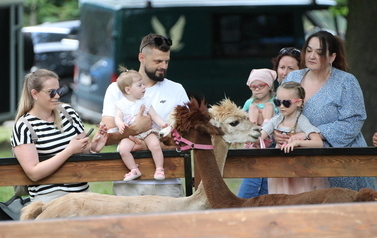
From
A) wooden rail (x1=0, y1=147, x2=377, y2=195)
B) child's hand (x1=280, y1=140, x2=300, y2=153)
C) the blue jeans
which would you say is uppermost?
child's hand (x1=280, y1=140, x2=300, y2=153)

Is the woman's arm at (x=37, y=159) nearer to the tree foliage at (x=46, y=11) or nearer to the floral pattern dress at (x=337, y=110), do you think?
the floral pattern dress at (x=337, y=110)

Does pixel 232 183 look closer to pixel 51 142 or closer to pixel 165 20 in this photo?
pixel 165 20

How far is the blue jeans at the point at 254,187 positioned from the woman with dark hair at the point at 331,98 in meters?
0.76

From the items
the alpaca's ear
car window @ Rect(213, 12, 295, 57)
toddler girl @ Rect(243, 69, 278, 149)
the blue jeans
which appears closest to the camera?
the alpaca's ear

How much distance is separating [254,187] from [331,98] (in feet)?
3.88

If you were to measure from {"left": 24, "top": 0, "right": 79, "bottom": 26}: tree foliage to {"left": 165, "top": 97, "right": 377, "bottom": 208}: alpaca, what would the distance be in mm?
24083

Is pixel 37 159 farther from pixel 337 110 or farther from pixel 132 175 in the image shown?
pixel 337 110

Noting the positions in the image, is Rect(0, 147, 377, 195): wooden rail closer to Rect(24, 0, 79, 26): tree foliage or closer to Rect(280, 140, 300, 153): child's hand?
Rect(280, 140, 300, 153): child's hand

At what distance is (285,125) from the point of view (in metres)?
5.36

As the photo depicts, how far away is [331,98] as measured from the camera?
530cm

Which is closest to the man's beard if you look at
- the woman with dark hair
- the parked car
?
the woman with dark hair

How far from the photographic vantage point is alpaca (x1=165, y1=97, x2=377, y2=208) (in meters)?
4.49

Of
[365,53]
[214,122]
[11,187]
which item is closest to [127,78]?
[214,122]

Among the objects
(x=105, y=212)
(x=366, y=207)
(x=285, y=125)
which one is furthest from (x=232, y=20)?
(x=366, y=207)
